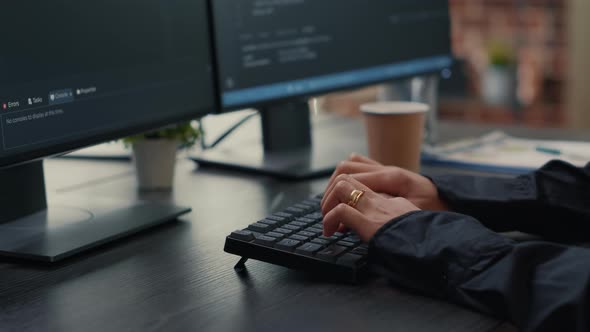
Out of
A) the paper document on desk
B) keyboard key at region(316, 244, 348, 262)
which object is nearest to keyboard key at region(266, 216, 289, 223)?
keyboard key at region(316, 244, 348, 262)

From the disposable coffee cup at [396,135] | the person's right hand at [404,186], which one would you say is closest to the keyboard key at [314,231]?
the person's right hand at [404,186]

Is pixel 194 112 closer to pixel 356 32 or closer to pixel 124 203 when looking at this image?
pixel 124 203

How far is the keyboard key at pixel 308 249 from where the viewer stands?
0.88 metres

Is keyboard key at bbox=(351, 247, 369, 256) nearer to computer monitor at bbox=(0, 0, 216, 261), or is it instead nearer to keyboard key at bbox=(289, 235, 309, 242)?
keyboard key at bbox=(289, 235, 309, 242)

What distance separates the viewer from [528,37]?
4000mm

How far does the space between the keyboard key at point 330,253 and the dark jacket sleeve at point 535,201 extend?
244mm

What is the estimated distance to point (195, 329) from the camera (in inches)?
29.5

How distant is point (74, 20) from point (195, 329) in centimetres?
50

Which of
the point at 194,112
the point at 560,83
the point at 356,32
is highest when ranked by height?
the point at 356,32

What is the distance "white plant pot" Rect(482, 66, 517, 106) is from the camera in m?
3.95

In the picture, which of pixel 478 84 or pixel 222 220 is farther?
pixel 478 84

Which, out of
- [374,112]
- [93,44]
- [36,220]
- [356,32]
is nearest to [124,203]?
[36,220]

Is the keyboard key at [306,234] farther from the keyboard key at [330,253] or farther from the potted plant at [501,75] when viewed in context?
the potted plant at [501,75]

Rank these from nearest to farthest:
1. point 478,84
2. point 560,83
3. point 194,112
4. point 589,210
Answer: point 589,210 → point 194,112 → point 560,83 → point 478,84
